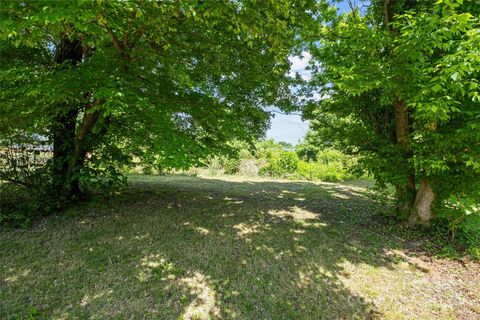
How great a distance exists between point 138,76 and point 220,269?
117 inches

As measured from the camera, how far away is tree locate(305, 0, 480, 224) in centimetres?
304

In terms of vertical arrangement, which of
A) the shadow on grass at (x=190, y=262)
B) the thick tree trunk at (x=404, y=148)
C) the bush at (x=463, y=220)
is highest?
the thick tree trunk at (x=404, y=148)

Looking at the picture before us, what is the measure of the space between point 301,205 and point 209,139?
263cm

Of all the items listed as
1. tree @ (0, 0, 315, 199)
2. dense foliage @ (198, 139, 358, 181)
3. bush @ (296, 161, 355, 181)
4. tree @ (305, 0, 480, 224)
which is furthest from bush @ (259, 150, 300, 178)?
tree @ (305, 0, 480, 224)

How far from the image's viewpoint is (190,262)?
3348 mm

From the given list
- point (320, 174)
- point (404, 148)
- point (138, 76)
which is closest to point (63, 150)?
point (138, 76)

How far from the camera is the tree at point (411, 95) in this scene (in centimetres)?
304

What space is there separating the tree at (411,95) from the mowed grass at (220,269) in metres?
1.11

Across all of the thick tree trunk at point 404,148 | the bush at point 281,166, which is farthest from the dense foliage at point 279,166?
the thick tree trunk at point 404,148

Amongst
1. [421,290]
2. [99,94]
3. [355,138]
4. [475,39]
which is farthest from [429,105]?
[99,94]

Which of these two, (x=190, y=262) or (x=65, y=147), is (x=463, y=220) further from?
(x=65, y=147)

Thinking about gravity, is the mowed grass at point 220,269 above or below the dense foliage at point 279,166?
below

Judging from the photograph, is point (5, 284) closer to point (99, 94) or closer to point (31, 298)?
point (31, 298)

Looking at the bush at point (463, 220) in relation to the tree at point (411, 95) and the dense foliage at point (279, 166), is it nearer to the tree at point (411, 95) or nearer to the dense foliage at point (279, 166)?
the tree at point (411, 95)
